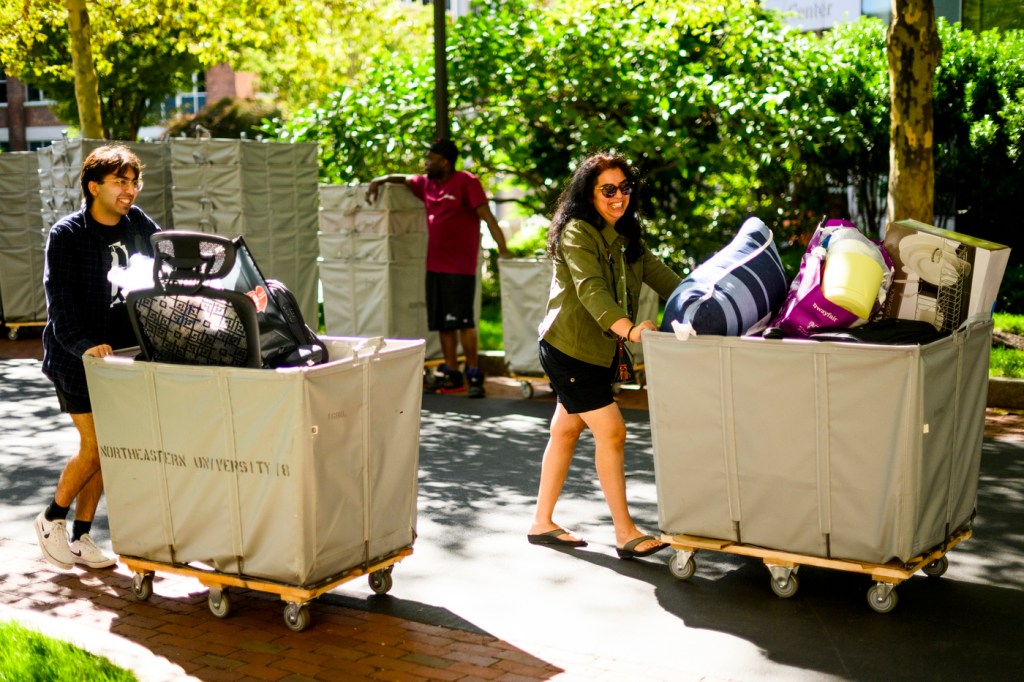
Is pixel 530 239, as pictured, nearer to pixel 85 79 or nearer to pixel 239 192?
pixel 85 79

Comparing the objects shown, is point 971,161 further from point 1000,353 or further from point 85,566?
point 85,566

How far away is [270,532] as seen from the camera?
17.7 feet

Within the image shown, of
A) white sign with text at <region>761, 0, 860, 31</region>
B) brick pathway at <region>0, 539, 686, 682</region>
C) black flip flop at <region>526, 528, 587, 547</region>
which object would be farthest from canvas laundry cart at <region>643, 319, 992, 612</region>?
white sign with text at <region>761, 0, 860, 31</region>

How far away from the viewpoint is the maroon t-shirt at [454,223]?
11.5 meters

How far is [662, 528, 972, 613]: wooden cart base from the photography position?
5553 mm

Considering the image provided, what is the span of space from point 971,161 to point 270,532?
12.7m

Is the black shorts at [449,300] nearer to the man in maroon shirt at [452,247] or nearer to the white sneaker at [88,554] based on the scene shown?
the man in maroon shirt at [452,247]

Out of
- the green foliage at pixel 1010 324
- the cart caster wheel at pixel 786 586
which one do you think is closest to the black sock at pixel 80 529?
the cart caster wheel at pixel 786 586

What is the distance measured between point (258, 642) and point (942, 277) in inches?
132

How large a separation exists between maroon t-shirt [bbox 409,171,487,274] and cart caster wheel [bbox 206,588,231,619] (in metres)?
6.15

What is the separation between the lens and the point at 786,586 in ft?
19.3

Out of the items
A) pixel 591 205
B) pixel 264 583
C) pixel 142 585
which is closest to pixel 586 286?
pixel 591 205

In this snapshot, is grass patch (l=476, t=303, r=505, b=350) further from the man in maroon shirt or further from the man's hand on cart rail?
the man's hand on cart rail

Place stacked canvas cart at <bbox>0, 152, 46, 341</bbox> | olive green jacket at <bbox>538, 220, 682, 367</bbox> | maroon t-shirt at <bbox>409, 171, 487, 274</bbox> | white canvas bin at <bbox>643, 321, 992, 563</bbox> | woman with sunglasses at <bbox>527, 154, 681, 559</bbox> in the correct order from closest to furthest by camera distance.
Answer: white canvas bin at <bbox>643, 321, 992, 563</bbox>
olive green jacket at <bbox>538, 220, 682, 367</bbox>
woman with sunglasses at <bbox>527, 154, 681, 559</bbox>
maroon t-shirt at <bbox>409, 171, 487, 274</bbox>
stacked canvas cart at <bbox>0, 152, 46, 341</bbox>
